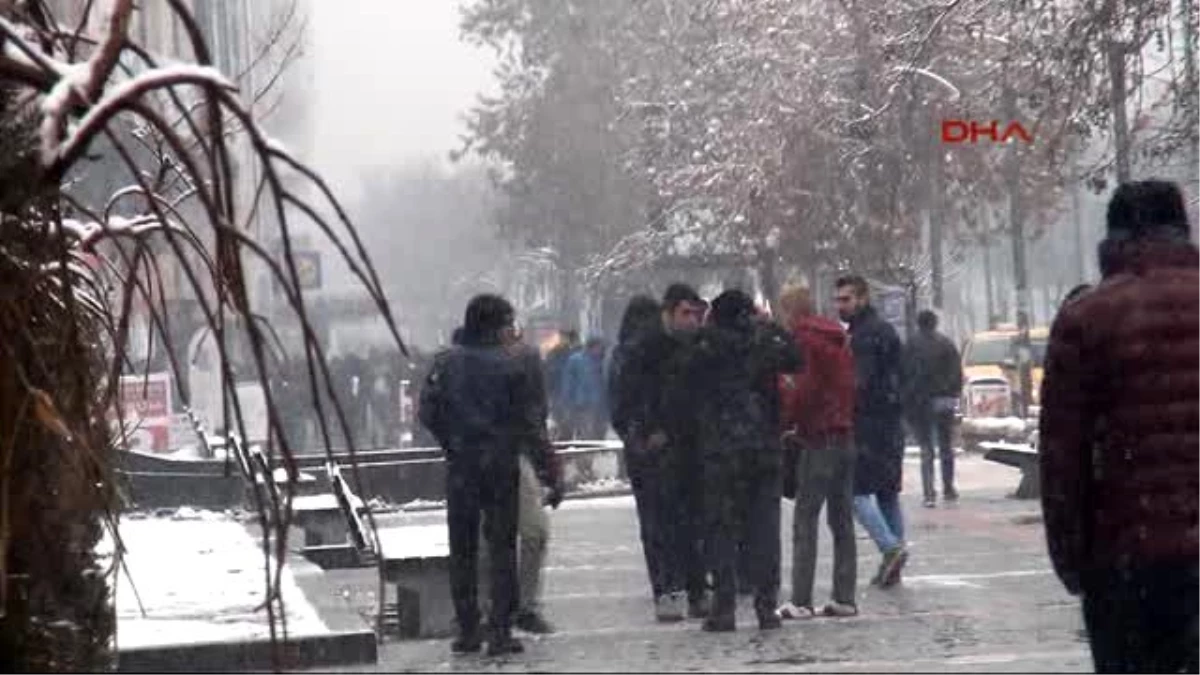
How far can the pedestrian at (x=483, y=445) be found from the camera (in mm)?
14930

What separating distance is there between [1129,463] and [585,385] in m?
34.1

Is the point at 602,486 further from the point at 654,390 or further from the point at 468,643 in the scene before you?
the point at 468,643

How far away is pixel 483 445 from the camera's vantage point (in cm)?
1491

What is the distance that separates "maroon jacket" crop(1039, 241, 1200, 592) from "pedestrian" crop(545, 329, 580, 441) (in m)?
34.3

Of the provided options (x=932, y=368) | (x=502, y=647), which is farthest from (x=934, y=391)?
(x=502, y=647)

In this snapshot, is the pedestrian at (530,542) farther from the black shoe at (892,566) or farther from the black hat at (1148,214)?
the black hat at (1148,214)

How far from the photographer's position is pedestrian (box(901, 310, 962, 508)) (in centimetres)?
2836

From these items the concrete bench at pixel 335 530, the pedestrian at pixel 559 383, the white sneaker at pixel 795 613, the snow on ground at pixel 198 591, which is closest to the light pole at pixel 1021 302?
the pedestrian at pixel 559 383

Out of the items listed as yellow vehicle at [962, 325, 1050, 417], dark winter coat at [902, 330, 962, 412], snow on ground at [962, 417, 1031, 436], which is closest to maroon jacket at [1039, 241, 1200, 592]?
dark winter coat at [902, 330, 962, 412]

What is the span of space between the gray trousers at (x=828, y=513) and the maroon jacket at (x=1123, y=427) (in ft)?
26.8

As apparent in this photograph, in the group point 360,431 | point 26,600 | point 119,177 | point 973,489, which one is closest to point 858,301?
point 26,600

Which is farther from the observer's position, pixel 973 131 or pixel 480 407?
pixel 973 131

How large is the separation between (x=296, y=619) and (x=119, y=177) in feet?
107

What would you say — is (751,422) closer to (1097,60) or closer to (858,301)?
(858,301)
